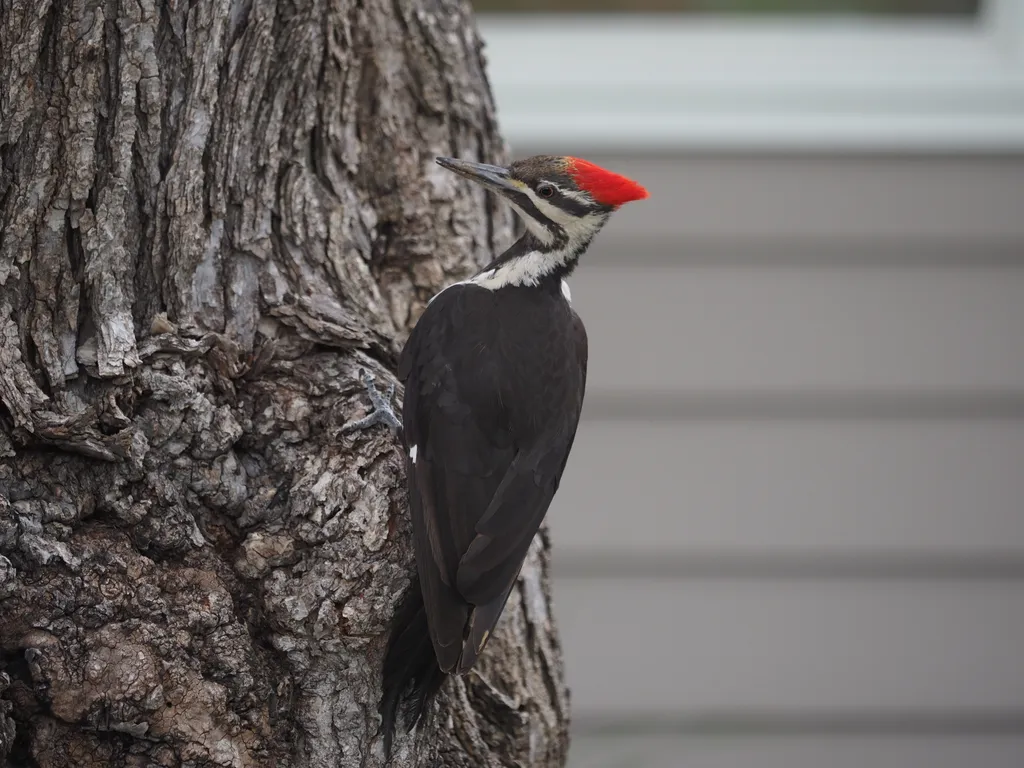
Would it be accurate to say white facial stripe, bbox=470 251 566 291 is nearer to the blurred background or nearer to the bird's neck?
the bird's neck

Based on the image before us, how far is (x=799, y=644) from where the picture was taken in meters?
4.08

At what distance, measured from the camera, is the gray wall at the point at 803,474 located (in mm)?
3938

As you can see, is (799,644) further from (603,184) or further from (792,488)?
(603,184)

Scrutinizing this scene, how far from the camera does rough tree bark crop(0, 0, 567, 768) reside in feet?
6.16

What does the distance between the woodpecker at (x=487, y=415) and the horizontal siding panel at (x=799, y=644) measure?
5.71 ft

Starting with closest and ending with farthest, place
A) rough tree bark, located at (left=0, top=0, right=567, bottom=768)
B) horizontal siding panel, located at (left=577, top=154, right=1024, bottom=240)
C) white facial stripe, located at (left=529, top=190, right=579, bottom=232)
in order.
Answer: rough tree bark, located at (left=0, top=0, right=567, bottom=768), white facial stripe, located at (left=529, top=190, right=579, bottom=232), horizontal siding panel, located at (left=577, top=154, right=1024, bottom=240)

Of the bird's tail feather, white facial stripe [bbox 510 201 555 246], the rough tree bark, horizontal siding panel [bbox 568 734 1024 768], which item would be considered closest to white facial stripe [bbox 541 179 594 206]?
white facial stripe [bbox 510 201 555 246]

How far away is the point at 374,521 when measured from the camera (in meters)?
1.99

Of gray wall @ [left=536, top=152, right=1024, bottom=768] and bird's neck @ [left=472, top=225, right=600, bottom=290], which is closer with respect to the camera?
bird's neck @ [left=472, top=225, right=600, bottom=290]

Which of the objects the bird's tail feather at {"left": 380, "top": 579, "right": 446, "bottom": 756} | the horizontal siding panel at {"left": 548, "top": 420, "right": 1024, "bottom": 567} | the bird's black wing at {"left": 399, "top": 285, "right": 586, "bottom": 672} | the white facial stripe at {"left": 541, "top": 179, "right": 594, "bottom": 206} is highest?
the white facial stripe at {"left": 541, "top": 179, "right": 594, "bottom": 206}

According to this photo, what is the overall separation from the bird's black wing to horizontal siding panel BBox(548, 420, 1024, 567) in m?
1.58

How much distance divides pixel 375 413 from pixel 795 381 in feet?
7.52

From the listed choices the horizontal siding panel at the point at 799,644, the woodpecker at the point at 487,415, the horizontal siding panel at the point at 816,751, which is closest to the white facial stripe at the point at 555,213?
the woodpecker at the point at 487,415

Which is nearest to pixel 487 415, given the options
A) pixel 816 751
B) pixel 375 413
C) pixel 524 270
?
pixel 375 413
